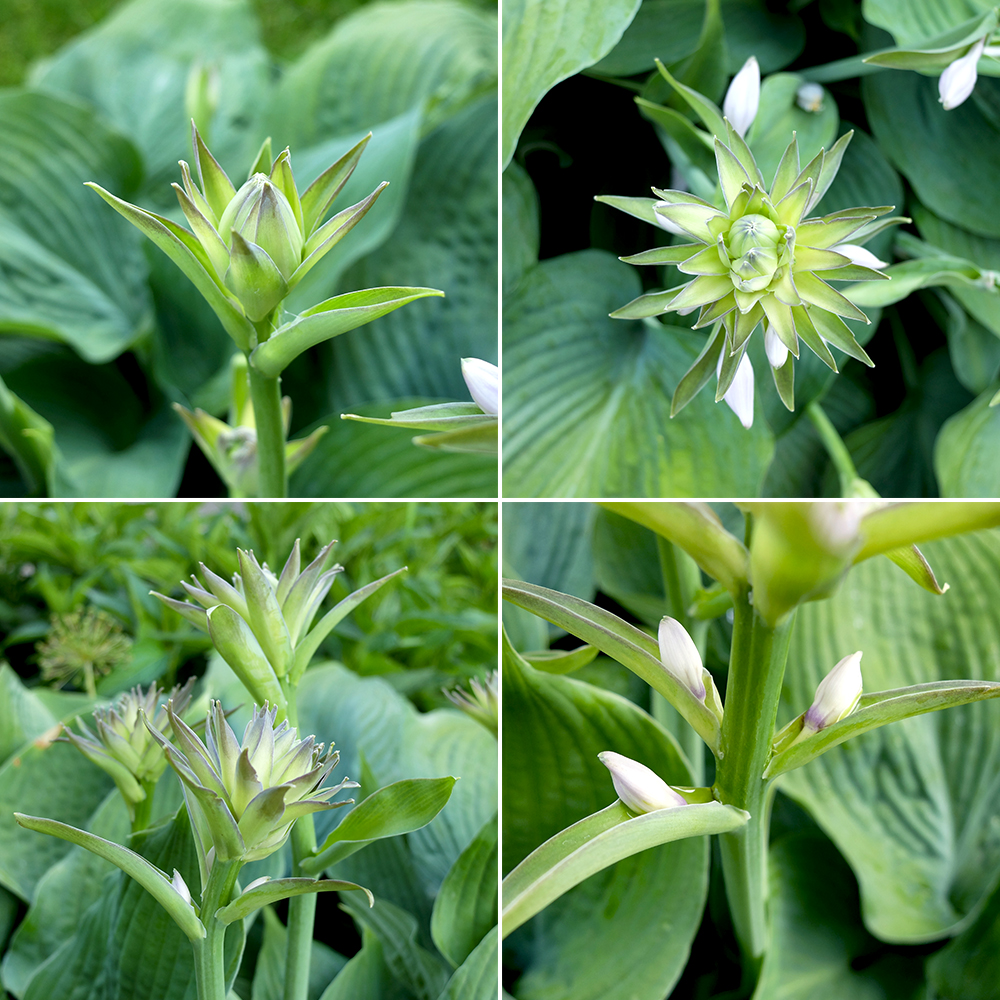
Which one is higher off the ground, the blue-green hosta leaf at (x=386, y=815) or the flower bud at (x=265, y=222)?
the flower bud at (x=265, y=222)

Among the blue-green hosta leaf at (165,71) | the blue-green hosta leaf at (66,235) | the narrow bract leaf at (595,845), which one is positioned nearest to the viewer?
the narrow bract leaf at (595,845)

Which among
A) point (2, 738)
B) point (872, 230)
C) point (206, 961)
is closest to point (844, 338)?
point (872, 230)

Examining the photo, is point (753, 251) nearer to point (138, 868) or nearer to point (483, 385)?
point (483, 385)

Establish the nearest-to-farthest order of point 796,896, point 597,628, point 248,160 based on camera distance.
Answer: point 597,628 < point 796,896 < point 248,160

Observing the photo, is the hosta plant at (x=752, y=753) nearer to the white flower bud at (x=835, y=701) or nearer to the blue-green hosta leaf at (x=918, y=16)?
the white flower bud at (x=835, y=701)

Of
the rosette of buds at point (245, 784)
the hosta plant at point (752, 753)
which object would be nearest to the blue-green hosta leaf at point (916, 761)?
the hosta plant at point (752, 753)

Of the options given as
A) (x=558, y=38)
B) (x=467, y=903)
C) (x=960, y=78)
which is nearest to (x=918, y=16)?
(x=960, y=78)

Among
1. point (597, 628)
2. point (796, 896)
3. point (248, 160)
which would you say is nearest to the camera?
point (597, 628)

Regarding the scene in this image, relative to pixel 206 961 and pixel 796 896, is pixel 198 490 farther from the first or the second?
pixel 796 896
